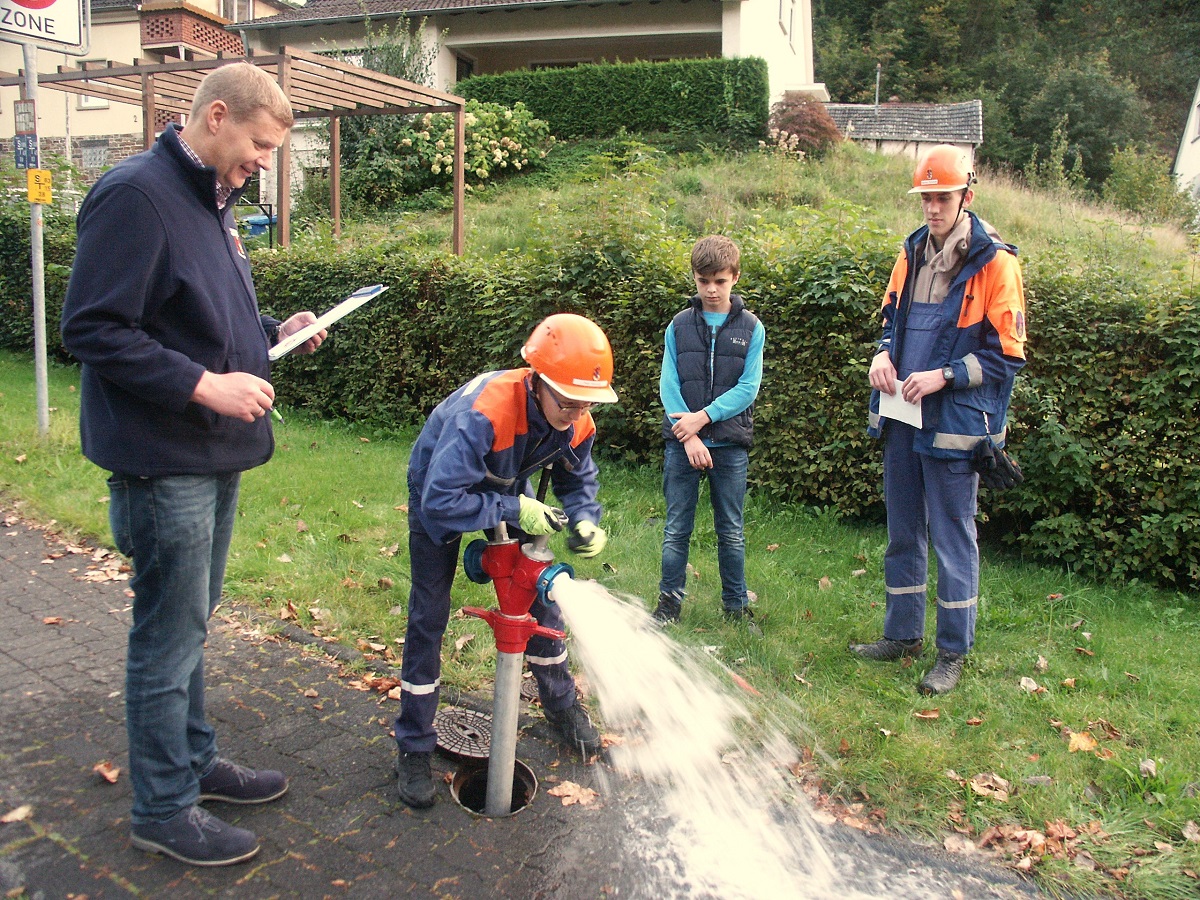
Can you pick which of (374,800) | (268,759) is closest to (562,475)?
(374,800)

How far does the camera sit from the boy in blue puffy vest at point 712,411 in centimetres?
477

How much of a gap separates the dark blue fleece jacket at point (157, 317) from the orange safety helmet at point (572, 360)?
37.6 inches

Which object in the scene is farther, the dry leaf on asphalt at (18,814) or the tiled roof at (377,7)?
the tiled roof at (377,7)

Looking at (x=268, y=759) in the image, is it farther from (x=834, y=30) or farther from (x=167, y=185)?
(x=834, y=30)

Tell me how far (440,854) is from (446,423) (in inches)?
57.5

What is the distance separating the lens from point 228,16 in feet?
101

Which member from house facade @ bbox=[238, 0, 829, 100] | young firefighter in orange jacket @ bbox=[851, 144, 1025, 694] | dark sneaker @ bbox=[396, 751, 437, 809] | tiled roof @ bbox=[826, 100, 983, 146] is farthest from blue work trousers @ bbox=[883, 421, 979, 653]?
tiled roof @ bbox=[826, 100, 983, 146]

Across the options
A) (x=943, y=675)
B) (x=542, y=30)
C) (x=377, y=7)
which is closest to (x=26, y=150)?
(x=943, y=675)

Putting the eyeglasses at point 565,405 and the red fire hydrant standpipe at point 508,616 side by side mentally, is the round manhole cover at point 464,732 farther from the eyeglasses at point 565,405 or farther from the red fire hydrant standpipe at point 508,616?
the eyeglasses at point 565,405

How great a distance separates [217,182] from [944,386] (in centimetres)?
312

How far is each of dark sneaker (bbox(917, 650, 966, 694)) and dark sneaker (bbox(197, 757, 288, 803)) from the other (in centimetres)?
286

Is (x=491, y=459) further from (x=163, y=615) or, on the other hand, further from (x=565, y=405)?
(x=163, y=615)

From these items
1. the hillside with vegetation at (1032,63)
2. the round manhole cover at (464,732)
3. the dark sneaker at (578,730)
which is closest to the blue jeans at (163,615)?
the round manhole cover at (464,732)

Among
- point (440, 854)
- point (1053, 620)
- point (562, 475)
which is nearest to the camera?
point (440, 854)
